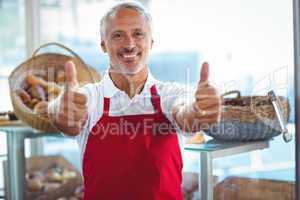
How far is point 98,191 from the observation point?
0.86m

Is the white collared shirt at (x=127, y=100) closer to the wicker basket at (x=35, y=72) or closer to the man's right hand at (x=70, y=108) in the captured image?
the man's right hand at (x=70, y=108)

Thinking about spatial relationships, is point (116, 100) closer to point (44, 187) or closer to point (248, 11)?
point (248, 11)

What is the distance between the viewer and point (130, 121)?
2.74 ft

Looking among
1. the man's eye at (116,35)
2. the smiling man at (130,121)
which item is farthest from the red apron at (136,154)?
the man's eye at (116,35)

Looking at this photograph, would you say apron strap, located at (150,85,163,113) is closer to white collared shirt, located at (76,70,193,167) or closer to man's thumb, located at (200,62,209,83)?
white collared shirt, located at (76,70,193,167)

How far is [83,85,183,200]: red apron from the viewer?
82cm

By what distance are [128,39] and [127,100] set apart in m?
0.11

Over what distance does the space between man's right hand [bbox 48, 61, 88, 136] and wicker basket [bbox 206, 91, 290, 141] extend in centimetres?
24

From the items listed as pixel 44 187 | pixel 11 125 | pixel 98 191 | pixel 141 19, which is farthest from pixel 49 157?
pixel 141 19

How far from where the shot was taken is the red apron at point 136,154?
2.70 ft

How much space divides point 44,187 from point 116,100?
492mm

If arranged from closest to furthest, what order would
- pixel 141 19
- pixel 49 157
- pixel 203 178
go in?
1. pixel 141 19
2. pixel 203 178
3. pixel 49 157

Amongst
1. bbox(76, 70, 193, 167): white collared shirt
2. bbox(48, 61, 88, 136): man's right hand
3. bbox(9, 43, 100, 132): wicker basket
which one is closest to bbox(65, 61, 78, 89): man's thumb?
bbox(48, 61, 88, 136): man's right hand

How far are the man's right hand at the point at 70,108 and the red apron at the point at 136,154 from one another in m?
0.04
